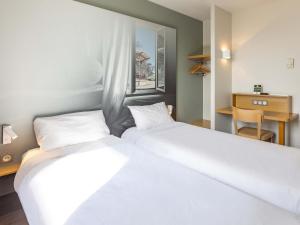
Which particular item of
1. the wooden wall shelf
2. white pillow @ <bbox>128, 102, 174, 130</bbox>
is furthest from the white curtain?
the wooden wall shelf

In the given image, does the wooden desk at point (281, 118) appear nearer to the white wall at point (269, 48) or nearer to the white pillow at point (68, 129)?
the white wall at point (269, 48)

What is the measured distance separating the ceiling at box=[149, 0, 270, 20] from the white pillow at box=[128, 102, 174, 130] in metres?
1.48

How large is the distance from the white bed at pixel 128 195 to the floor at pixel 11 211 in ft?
1.61

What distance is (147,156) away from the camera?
1781 millimetres

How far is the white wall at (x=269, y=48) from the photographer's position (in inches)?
115

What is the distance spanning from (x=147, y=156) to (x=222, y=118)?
2085 mm

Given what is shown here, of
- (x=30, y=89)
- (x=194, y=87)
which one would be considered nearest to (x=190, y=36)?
(x=194, y=87)

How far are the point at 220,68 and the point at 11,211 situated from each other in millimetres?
3166

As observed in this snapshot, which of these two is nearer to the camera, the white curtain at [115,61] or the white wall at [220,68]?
the white curtain at [115,61]

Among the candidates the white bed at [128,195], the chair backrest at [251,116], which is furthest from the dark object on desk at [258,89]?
the white bed at [128,195]

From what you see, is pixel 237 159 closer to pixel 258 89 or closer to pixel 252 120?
pixel 252 120

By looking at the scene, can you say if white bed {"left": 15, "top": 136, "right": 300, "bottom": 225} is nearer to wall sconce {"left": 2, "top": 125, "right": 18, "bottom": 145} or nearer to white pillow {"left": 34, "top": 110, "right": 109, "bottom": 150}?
white pillow {"left": 34, "top": 110, "right": 109, "bottom": 150}

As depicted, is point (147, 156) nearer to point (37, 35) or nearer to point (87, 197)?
point (87, 197)

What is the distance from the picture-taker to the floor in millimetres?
1877
